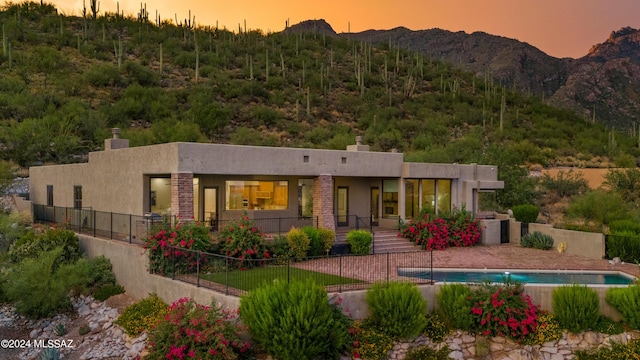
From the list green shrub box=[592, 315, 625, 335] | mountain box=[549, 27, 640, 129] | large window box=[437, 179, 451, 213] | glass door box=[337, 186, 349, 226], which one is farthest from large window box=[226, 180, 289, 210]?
mountain box=[549, 27, 640, 129]

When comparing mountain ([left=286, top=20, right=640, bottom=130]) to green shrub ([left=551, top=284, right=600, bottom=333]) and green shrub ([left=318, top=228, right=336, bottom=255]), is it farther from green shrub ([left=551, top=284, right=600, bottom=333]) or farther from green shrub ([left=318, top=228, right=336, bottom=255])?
green shrub ([left=551, top=284, right=600, bottom=333])

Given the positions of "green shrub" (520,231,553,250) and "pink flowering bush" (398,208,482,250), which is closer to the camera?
"pink flowering bush" (398,208,482,250)

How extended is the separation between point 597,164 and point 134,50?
5226 centimetres

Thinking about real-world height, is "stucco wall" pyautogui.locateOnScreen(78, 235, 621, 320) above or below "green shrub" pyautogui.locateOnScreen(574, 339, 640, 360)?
above

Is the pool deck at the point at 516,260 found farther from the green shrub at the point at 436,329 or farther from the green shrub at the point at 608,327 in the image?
the green shrub at the point at 608,327

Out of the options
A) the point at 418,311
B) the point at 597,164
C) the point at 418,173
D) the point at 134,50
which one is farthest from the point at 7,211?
the point at 597,164

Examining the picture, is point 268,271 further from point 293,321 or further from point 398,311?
point 398,311

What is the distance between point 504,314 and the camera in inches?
621

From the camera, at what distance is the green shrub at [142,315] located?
17.7 metres

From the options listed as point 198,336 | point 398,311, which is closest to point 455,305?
point 398,311

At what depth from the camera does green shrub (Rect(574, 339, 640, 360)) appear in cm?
1540

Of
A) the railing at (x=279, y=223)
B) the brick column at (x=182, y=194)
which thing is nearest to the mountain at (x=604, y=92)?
the railing at (x=279, y=223)

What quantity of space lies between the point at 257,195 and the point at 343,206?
206 inches

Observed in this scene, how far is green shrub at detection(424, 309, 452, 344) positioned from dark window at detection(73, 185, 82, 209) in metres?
20.2
